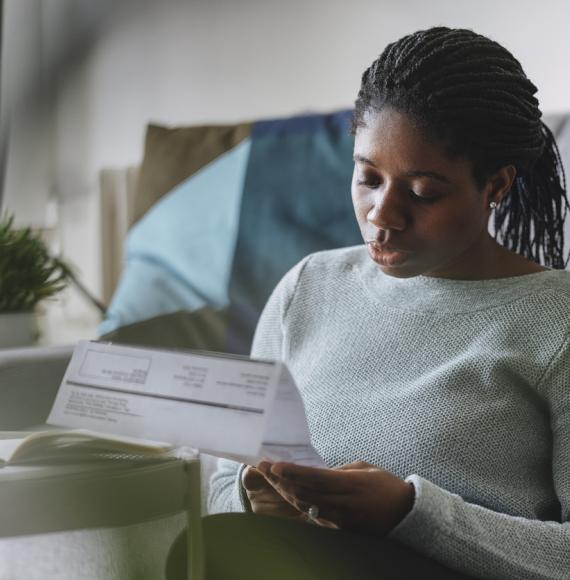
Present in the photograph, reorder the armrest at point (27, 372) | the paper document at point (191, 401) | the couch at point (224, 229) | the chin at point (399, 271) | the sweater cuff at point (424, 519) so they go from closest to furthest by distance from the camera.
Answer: the paper document at point (191, 401)
the sweater cuff at point (424, 519)
the chin at point (399, 271)
the armrest at point (27, 372)
the couch at point (224, 229)

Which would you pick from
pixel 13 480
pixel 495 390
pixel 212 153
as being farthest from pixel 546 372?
pixel 212 153

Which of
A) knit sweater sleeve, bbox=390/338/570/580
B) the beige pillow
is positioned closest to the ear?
knit sweater sleeve, bbox=390/338/570/580

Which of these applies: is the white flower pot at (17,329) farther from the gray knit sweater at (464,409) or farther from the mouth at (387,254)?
the mouth at (387,254)

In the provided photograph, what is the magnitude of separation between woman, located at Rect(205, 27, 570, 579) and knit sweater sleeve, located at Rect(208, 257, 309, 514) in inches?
1.7

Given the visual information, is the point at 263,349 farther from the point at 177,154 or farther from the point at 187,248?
the point at 177,154

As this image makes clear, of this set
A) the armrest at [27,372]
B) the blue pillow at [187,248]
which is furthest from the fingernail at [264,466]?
the blue pillow at [187,248]

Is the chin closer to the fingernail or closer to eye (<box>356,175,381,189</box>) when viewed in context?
eye (<box>356,175,381,189</box>)

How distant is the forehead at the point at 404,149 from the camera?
0.68 m

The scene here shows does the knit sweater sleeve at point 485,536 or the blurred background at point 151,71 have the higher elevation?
the blurred background at point 151,71

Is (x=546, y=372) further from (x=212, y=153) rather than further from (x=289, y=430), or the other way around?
(x=212, y=153)

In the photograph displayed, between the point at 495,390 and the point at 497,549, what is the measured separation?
0.42 feet

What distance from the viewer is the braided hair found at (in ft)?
2.23

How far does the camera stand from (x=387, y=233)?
691 millimetres

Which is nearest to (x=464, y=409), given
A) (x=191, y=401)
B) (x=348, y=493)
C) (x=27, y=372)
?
(x=348, y=493)
